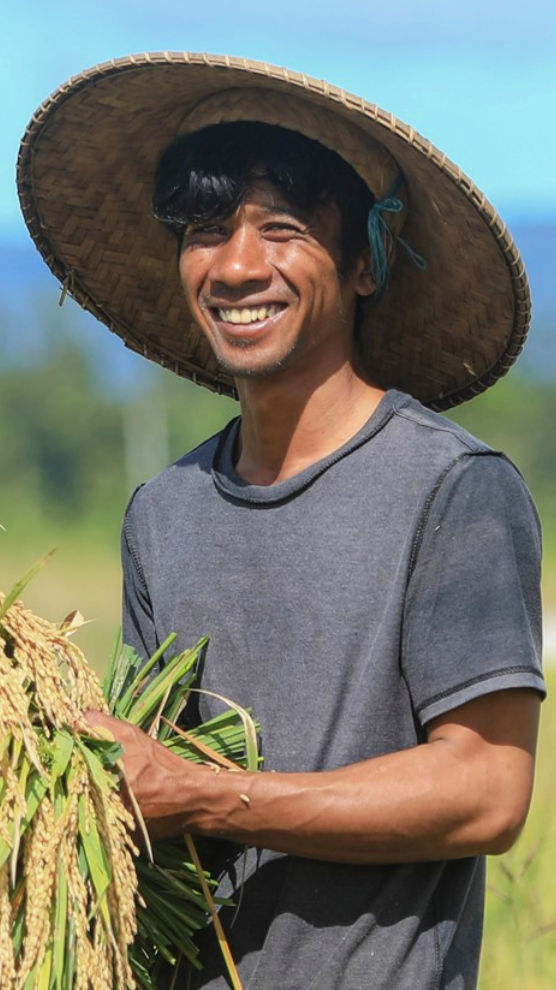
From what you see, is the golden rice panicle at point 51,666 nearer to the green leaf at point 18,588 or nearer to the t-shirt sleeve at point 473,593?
the green leaf at point 18,588

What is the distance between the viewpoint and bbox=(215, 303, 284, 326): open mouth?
3.12m

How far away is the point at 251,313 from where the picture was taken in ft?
10.3

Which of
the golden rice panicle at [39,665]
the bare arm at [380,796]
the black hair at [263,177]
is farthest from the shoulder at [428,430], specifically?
the golden rice panicle at [39,665]

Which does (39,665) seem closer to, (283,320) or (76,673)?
(76,673)

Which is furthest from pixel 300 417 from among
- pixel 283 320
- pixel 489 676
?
pixel 489 676

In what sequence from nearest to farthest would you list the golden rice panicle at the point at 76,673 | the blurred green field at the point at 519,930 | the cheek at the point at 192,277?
the golden rice panicle at the point at 76,673 → the cheek at the point at 192,277 → the blurred green field at the point at 519,930

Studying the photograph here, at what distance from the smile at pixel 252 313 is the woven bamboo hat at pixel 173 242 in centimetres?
29

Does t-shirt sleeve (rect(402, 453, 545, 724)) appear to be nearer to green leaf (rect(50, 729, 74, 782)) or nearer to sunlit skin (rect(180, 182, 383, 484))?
sunlit skin (rect(180, 182, 383, 484))

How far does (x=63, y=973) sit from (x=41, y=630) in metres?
0.51

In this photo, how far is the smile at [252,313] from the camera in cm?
312

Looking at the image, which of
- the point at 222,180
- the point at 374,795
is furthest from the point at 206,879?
the point at 222,180

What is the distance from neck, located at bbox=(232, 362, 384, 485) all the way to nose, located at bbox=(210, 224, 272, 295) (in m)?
0.20

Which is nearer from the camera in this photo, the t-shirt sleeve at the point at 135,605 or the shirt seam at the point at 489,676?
the shirt seam at the point at 489,676

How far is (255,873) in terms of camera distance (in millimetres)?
2961
